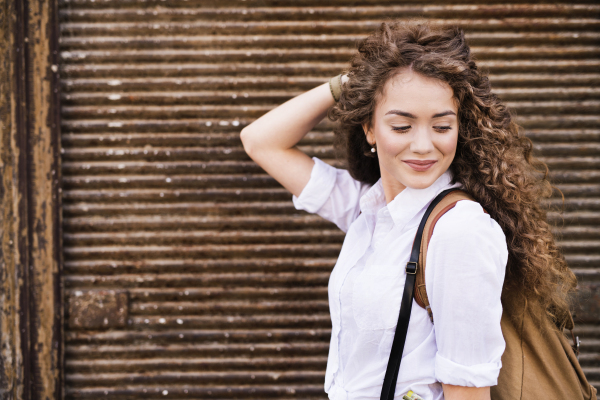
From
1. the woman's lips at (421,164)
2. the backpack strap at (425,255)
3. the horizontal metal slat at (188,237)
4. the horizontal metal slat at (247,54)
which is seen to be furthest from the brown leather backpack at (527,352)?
the horizontal metal slat at (247,54)

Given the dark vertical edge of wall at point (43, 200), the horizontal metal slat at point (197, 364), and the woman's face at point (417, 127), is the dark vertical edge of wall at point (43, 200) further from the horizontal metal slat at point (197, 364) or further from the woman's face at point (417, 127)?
the woman's face at point (417, 127)

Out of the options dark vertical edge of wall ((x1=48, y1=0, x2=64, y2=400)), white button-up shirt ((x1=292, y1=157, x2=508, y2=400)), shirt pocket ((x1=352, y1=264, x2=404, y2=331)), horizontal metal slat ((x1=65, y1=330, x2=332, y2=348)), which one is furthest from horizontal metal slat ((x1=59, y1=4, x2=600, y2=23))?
horizontal metal slat ((x1=65, y1=330, x2=332, y2=348))

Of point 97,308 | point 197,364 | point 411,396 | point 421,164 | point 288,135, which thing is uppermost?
point 288,135

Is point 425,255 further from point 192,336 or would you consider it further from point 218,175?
point 192,336

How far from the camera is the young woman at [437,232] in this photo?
3.78 ft

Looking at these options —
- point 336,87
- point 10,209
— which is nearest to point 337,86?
point 336,87

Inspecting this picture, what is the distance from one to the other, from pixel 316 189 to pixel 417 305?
0.71 metres

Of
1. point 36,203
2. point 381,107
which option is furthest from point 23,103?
point 381,107

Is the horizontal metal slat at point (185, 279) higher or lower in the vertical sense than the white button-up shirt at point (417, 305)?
lower

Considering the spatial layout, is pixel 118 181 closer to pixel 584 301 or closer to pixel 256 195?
pixel 256 195

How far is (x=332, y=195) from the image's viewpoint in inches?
70.1

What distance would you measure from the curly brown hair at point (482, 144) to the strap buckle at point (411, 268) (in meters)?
0.37

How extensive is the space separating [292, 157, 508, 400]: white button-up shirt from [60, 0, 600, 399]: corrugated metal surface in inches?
30.3

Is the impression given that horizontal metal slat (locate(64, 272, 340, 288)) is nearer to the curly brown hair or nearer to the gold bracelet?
the gold bracelet
